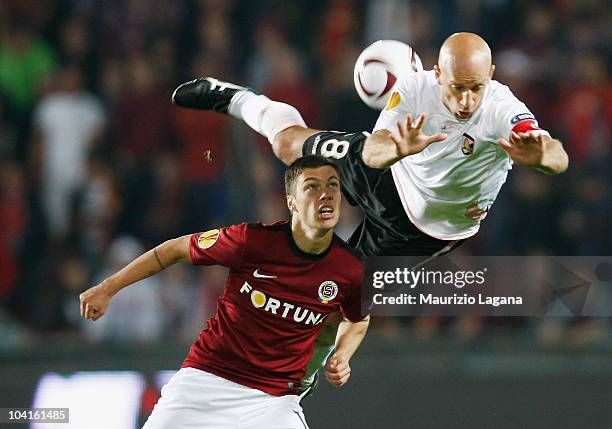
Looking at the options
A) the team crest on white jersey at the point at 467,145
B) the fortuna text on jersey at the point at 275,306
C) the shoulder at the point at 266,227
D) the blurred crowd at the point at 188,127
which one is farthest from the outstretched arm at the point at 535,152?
the blurred crowd at the point at 188,127

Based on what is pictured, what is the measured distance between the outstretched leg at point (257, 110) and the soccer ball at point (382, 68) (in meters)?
0.34

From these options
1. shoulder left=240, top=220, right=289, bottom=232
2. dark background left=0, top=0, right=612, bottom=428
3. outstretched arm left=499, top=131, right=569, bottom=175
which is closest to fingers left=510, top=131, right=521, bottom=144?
outstretched arm left=499, top=131, right=569, bottom=175

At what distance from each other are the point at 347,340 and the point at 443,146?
3.18 feet

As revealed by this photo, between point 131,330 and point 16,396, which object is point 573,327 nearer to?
point 131,330

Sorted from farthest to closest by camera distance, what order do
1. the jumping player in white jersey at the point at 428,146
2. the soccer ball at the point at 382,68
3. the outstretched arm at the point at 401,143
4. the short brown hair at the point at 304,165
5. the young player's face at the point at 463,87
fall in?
the soccer ball at the point at 382,68
the short brown hair at the point at 304,165
the young player's face at the point at 463,87
the jumping player in white jersey at the point at 428,146
the outstretched arm at the point at 401,143

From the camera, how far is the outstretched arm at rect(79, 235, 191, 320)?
5590mm

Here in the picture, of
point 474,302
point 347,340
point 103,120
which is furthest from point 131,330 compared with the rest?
point 347,340

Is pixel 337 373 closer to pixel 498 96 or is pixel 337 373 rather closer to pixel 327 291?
pixel 327 291

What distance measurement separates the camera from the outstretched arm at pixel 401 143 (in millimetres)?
5297

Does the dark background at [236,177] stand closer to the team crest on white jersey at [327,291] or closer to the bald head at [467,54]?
the team crest on white jersey at [327,291]

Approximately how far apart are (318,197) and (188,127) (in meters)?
4.36

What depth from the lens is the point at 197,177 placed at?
9656 millimetres

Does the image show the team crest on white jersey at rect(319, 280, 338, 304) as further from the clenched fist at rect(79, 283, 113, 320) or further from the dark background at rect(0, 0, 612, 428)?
the dark background at rect(0, 0, 612, 428)
